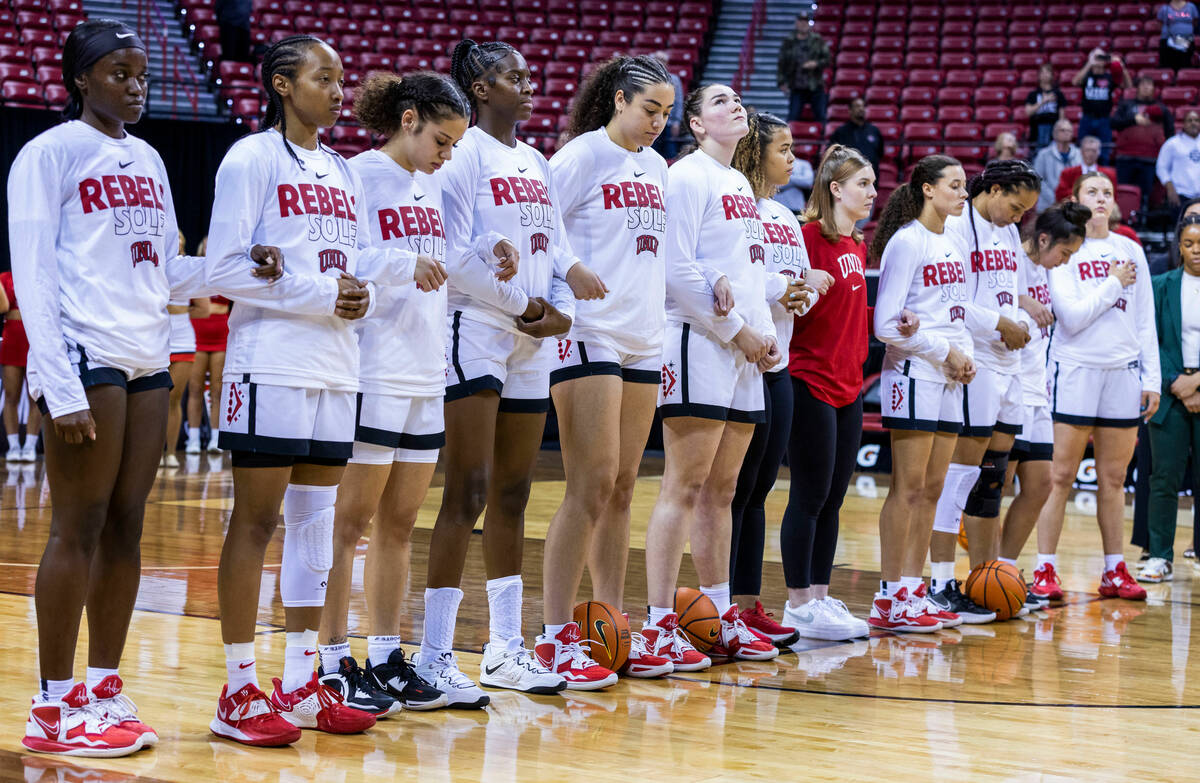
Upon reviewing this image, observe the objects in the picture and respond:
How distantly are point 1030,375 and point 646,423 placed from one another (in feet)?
8.17

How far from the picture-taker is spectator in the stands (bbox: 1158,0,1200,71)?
1507 centimetres

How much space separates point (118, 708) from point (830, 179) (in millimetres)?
3192

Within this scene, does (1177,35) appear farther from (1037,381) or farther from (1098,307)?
(1037,381)

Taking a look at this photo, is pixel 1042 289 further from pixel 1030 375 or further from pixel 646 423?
pixel 646 423

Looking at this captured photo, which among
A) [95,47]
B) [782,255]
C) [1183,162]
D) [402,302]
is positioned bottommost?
[402,302]

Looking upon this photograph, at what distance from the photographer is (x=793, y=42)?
15.9 m

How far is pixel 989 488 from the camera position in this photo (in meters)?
6.03

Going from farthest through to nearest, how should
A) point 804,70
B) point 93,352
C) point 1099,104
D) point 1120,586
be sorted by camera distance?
point 804,70
point 1099,104
point 1120,586
point 93,352

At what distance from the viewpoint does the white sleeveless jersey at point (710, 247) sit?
15.2 feet

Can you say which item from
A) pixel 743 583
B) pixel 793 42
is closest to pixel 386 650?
pixel 743 583

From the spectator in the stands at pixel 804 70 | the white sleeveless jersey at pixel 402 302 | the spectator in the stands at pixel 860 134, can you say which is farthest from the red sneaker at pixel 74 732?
the spectator in the stands at pixel 804 70

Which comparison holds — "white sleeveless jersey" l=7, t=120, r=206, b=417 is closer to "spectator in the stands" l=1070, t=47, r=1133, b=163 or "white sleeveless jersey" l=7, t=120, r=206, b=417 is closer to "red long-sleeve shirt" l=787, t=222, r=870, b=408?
"red long-sleeve shirt" l=787, t=222, r=870, b=408

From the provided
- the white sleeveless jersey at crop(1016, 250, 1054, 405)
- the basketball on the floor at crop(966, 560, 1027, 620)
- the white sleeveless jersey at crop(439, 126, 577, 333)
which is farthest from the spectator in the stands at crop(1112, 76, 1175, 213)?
the white sleeveless jersey at crop(439, 126, 577, 333)

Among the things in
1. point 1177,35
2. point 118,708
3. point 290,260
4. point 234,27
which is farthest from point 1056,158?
point 118,708
